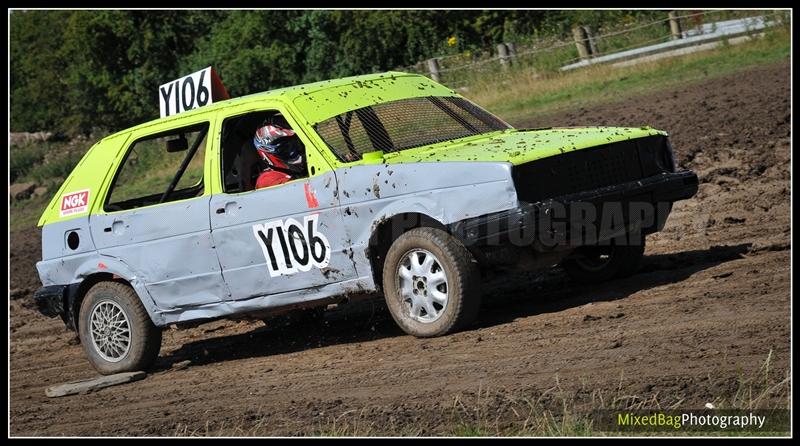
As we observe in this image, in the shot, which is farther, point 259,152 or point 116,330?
point 116,330

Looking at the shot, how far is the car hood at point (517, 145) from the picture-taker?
758 centimetres

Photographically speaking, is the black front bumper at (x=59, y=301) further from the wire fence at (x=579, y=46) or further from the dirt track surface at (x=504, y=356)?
the wire fence at (x=579, y=46)

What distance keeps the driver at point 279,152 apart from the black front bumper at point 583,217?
1.51m

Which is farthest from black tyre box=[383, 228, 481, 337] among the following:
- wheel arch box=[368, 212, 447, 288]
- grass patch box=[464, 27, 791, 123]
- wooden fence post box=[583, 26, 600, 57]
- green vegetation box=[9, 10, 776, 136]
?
wooden fence post box=[583, 26, 600, 57]

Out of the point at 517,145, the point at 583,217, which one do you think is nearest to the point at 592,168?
the point at 583,217

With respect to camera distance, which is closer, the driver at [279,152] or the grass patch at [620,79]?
the driver at [279,152]

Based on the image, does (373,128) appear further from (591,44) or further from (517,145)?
(591,44)

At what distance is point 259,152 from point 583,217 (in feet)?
8.42

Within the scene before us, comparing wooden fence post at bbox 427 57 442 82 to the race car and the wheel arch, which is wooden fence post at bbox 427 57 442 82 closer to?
the race car

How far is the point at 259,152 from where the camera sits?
346 inches

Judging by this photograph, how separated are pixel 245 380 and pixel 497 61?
1814cm

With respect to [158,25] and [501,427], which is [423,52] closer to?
[158,25]

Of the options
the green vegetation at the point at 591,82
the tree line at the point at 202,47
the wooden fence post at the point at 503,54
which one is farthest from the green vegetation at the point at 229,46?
the green vegetation at the point at 591,82

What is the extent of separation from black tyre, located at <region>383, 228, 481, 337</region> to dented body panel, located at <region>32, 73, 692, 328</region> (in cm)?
17
